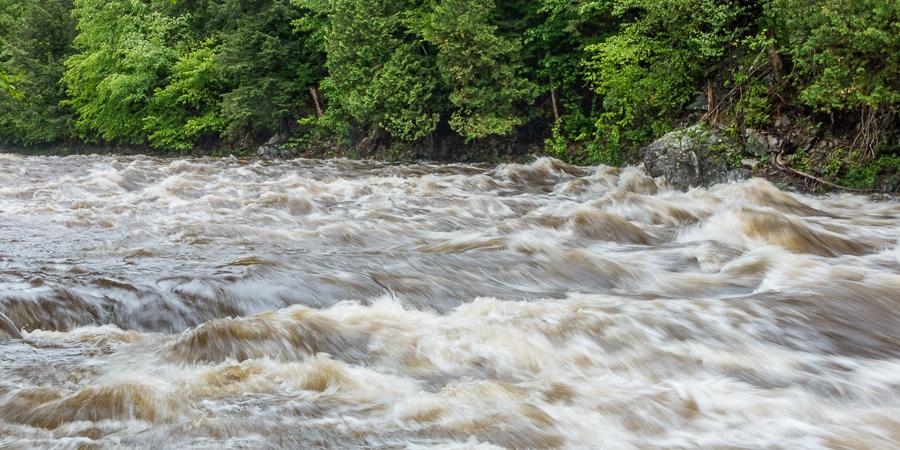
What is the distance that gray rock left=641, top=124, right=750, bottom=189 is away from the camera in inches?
442

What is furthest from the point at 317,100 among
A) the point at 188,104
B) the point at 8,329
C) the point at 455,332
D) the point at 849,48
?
the point at 455,332

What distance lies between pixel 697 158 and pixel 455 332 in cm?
844

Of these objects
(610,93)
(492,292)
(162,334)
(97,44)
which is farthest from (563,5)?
(97,44)

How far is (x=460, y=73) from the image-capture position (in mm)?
16109

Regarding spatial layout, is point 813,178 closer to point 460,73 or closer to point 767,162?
point 767,162

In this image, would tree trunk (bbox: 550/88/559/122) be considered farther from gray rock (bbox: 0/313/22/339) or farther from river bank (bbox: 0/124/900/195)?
gray rock (bbox: 0/313/22/339)

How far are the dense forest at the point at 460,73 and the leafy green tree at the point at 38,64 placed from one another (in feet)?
0.33

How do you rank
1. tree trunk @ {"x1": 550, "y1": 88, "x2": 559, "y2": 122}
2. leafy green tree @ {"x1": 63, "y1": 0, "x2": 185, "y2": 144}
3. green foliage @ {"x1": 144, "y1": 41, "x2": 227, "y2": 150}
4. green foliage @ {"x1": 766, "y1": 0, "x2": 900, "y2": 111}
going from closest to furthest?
1. green foliage @ {"x1": 766, "y1": 0, "x2": 900, "y2": 111}
2. tree trunk @ {"x1": 550, "y1": 88, "x2": 559, "y2": 122}
3. green foliage @ {"x1": 144, "y1": 41, "x2": 227, "y2": 150}
4. leafy green tree @ {"x1": 63, "y1": 0, "x2": 185, "y2": 144}

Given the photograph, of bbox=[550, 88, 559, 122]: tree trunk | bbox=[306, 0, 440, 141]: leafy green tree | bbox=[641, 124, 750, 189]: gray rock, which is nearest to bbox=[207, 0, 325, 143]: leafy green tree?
bbox=[306, 0, 440, 141]: leafy green tree

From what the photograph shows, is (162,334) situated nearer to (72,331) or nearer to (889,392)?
(72,331)

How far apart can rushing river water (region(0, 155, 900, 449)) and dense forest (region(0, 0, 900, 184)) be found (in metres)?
2.08

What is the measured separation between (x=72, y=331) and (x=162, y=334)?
1.79 feet

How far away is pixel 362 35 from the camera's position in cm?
1842

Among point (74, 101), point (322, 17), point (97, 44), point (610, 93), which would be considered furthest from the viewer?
point (74, 101)
